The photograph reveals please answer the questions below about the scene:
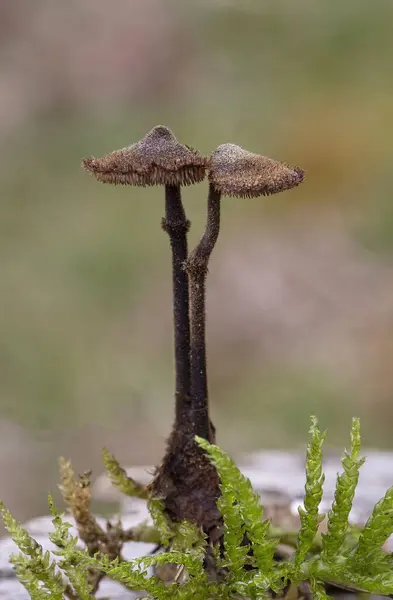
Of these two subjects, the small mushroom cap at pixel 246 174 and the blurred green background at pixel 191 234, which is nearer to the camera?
the small mushroom cap at pixel 246 174

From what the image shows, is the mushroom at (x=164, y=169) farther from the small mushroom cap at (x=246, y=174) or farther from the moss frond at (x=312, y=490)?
the moss frond at (x=312, y=490)

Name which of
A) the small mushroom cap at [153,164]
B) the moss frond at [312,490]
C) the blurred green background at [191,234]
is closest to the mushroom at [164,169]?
the small mushroom cap at [153,164]

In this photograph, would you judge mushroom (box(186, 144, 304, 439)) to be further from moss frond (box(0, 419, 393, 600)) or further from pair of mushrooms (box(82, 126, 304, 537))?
moss frond (box(0, 419, 393, 600))

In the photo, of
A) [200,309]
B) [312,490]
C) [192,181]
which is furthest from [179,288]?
[312,490]

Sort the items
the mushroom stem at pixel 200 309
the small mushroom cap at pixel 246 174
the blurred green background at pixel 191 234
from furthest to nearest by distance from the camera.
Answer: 1. the blurred green background at pixel 191 234
2. the mushroom stem at pixel 200 309
3. the small mushroom cap at pixel 246 174

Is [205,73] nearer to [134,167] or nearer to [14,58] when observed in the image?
[14,58]

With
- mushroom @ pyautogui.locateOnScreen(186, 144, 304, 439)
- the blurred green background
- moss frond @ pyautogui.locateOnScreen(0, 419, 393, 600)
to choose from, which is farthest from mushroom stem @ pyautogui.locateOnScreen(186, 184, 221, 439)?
the blurred green background
